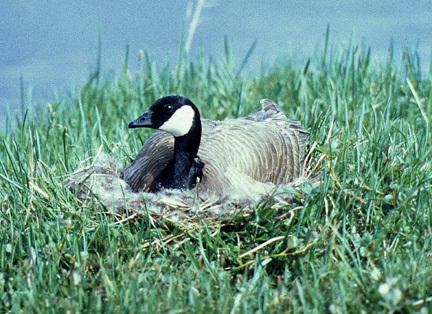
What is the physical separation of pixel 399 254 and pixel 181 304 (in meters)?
1.42

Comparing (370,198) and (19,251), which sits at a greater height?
(370,198)

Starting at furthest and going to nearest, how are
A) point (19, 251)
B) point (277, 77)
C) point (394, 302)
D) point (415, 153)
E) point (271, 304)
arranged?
point (277, 77) → point (415, 153) → point (19, 251) → point (271, 304) → point (394, 302)

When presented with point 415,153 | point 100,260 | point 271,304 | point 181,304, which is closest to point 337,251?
point 271,304

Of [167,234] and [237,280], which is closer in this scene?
[237,280]

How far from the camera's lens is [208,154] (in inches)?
189

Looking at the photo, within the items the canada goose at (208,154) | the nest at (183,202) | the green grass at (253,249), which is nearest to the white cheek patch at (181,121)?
the canada goose at (208,154)

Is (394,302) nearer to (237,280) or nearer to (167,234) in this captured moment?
(237,280)

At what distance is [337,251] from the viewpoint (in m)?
3.51

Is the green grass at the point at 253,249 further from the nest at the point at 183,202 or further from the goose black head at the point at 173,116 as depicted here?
the goose black head at the point at 173,116

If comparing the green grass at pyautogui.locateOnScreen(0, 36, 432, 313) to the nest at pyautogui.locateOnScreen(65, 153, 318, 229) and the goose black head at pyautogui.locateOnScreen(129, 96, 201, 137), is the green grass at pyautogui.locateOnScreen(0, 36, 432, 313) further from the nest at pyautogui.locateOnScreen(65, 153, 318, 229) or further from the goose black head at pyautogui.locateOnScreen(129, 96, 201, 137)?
the goose black head at pyautogui.locateOnScreen(129, 96, 201, 137)

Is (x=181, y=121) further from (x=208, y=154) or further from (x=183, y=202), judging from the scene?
(x=183, y=202)

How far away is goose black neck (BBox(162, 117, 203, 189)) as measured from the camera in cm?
455

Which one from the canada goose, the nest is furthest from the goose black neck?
the nest

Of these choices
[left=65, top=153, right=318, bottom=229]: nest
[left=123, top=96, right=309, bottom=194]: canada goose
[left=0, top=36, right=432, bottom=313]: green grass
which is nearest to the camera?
[left=0, top=36, right=432, bottom=313]: green grass
